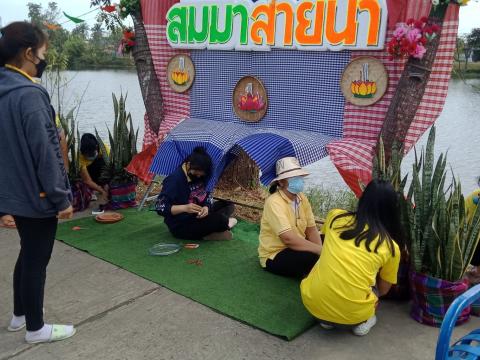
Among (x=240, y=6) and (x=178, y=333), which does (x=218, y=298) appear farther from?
(x=240, y=6)

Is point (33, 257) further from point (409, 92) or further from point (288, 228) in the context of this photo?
point (409, 92)

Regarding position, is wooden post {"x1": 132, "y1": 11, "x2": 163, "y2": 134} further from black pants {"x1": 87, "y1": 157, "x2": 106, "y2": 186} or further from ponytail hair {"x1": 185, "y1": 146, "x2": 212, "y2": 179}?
ponytail hair {"x1": 185, "y1": 146, "x2": 212, "y2": 179}

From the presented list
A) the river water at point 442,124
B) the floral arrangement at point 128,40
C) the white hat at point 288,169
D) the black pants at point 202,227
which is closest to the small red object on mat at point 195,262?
the black pants at point 202,227

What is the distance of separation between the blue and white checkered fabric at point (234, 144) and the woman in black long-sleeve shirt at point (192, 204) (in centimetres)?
16

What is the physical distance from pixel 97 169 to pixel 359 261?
11.5 ft

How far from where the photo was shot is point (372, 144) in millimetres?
3859

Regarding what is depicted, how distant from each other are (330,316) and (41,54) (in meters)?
2.13

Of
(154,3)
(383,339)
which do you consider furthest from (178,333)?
(154,3)

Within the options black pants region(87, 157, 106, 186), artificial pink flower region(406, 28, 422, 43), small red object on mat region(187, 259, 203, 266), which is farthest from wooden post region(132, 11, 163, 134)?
artificial pink flower region(406, 28, 422, 43)

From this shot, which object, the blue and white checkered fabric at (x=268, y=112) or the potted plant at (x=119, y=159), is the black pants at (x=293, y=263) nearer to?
the blue and white checkered fabric at (x=268, y=112)

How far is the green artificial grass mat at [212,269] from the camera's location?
3.05 meters

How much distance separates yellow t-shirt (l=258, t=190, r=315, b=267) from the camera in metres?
3.38

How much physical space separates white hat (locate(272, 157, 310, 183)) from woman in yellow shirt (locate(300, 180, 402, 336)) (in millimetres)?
688

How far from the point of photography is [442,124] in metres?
12.6
